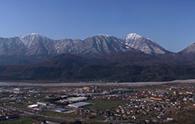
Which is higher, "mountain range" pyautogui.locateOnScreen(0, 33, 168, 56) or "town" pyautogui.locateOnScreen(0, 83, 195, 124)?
"mountain range" pyautogui.locateOnScreen(0, 33, 168, 56)

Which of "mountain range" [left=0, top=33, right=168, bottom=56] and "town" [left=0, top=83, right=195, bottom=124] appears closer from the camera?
"town" [left=0, top=83, right=195, bottom=124]

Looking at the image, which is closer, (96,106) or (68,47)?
(96,106)

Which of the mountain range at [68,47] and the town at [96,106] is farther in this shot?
the mountain range at [68,47]

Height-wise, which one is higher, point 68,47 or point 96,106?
point 68,47

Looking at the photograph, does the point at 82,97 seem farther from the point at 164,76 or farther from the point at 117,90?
the point at 164,76

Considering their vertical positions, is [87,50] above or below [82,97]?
above

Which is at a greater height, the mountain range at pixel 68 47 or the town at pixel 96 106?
the mountain range at pixel 68 47

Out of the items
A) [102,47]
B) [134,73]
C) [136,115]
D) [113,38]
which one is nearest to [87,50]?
[102,47]

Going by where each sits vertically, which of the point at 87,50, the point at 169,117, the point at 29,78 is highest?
the point at 87,50
